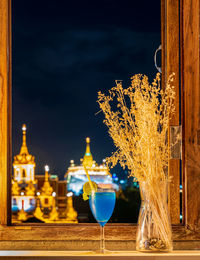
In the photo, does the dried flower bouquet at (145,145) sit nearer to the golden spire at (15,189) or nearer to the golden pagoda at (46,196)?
the golden pagoda at (46,196)

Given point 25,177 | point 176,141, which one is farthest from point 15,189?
point 176,141

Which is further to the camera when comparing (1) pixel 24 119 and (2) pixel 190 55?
(1) pixel 24 119

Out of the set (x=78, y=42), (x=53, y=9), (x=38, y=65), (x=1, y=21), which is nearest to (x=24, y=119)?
(x=38, y=65)

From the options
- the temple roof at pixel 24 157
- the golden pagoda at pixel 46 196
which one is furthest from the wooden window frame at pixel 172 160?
the temple roof at pixel 24 157

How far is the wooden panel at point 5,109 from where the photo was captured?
1585mm

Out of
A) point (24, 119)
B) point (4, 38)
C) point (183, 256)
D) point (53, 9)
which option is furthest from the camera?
point (24, 119)

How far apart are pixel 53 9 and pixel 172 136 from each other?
15202 millimetres

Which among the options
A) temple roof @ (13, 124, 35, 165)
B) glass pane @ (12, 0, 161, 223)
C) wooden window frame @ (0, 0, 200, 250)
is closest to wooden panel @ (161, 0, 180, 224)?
wooden window frame @ (0, 0, 200, 250)

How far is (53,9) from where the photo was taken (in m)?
16.0

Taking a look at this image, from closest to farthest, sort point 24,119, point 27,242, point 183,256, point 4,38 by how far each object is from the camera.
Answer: point 183,256, point 27,242, point 4,38, point 24,119

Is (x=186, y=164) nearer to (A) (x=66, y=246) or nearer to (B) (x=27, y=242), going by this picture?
(A) (x=66, y=246)

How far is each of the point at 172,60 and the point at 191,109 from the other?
0.70ft

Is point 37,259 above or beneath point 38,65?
beneath

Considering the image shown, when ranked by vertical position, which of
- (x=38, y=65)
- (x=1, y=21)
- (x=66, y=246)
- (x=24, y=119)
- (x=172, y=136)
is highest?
(x=38, y=65)
